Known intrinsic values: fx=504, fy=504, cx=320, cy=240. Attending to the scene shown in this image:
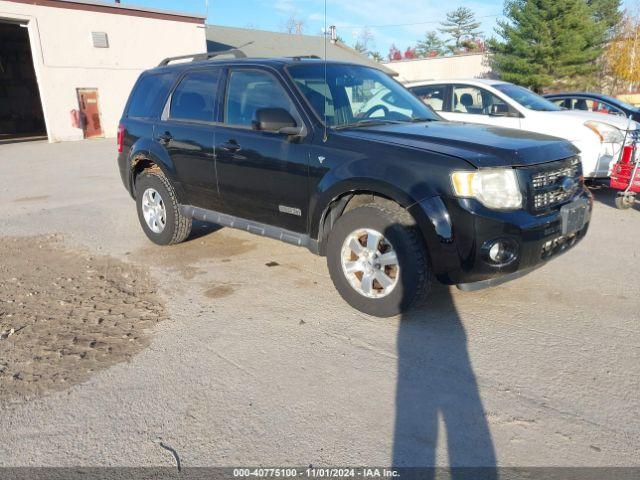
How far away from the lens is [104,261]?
5.39 meters

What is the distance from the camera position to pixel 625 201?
23.5ft

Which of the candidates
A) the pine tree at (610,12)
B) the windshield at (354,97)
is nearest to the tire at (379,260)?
the windshield at (354,97)

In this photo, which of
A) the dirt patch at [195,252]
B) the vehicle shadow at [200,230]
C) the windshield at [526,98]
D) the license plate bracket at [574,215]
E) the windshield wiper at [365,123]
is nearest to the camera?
the license plate bracket at [574,215]

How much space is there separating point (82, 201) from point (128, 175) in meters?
3.35

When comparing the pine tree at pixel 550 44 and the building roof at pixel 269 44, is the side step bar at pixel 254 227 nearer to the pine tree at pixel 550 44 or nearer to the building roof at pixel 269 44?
the building roof at pixel 269 44

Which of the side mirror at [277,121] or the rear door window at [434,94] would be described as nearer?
the side mirror at [277,121]

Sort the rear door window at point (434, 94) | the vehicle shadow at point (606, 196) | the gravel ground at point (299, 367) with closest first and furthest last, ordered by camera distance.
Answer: the gravel ground at point (299, 367)
the vehicle shadow at point (606, 196)
the rear door window at point (434, 94)

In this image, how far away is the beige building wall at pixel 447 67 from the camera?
141 ft

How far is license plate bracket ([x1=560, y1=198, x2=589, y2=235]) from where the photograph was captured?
12.1 feet

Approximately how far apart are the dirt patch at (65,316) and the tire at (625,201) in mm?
6426

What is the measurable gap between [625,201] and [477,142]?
185 inches

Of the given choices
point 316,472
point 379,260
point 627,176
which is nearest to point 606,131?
point 627,176

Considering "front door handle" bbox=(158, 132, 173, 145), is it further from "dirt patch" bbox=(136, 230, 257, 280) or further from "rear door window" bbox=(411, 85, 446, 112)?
"rear door window" bbox=(411, 85, 446, 112)

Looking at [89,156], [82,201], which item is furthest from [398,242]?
[89,156]
